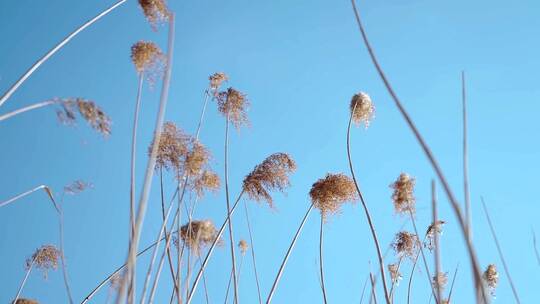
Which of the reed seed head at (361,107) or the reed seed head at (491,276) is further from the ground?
the reed seed head at (361,107)

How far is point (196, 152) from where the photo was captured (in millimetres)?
5766

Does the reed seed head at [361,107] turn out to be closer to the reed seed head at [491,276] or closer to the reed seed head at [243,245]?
the reed seed head at [491,276]

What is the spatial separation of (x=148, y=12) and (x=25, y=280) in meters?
4.14

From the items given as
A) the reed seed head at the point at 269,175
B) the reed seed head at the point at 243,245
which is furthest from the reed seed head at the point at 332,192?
the reed seed head at the point at 243,245

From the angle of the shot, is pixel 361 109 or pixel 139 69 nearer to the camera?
pixel 139 69

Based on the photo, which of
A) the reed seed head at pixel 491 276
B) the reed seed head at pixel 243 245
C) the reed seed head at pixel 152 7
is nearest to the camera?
the reed seed head at pixel 152 7

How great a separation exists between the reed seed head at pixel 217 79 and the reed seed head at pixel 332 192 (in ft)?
6.24

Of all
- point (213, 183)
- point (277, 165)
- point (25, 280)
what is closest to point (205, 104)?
point (213, 183)

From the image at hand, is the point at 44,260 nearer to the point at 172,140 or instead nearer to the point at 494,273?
the point at 172,140

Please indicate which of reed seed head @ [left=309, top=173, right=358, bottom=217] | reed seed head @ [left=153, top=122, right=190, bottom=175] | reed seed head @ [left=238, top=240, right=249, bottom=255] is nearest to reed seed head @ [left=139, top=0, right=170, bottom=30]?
reed seed head @ [left=153, top=122, right=190, bottom=175]

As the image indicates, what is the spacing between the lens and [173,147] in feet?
19.4

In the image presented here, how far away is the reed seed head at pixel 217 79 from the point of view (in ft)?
25.8

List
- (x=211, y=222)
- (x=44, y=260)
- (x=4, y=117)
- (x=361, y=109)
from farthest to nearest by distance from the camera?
(x=44, y=260) < (x=361, y=109) < (x=211, y=222) < (x=4, y=117)

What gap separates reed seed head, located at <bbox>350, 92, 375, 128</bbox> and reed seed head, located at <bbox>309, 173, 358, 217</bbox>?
0.90 meters
